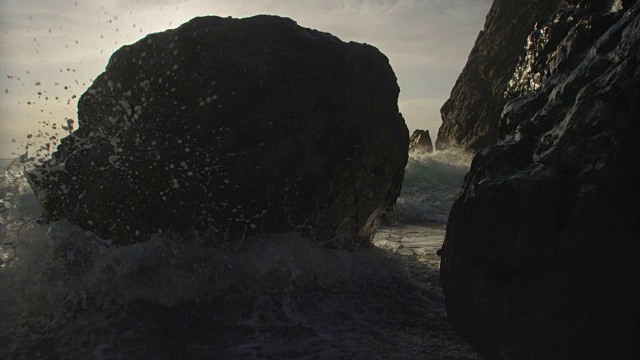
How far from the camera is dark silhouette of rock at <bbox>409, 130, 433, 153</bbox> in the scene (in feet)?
79.1

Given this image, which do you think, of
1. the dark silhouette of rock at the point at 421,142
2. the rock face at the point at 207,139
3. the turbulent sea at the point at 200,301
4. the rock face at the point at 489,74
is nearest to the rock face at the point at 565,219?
the turbulent sea at the point at 200,301

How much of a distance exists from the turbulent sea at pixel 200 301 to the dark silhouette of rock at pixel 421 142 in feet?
65.3

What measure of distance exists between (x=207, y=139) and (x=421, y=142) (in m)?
21.6

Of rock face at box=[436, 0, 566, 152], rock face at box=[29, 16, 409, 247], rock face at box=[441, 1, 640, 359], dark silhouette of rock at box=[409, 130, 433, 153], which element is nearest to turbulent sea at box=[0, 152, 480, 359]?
rock face at box=[29, 16, 409, 247]

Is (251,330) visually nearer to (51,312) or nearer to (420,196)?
(51,312)

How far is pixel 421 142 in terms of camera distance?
80.9ft

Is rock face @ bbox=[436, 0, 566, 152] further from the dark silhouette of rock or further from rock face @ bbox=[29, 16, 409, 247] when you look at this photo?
rock face @ bbox=[29, 16, 409, 247]

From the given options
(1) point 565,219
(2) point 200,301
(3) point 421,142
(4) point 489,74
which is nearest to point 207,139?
(2) point 200,301

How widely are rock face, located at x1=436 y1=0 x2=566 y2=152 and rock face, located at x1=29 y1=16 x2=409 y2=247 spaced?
1542 cm

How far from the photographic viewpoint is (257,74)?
13.9ft

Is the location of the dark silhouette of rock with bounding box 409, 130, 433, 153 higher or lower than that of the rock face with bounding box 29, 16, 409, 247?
higher

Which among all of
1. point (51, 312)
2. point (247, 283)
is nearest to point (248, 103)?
point (247, 283)

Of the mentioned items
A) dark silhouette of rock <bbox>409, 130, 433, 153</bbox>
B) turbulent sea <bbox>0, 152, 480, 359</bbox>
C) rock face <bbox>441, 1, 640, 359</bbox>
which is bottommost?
turbulent sea <bbox>0, 152, 480, 359</bbox>

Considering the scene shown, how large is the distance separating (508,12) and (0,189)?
65.1 feet
